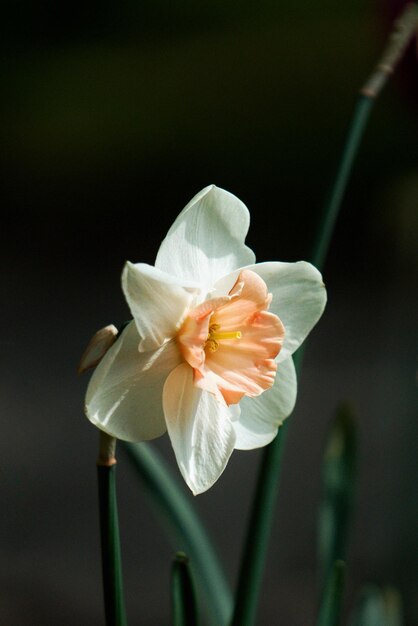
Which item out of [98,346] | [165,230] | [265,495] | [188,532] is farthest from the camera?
[165,230]

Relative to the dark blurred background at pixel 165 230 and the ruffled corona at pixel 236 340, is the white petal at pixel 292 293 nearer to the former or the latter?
the ruffled corona at pixel 236 340

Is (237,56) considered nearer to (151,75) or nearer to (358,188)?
(151,75)

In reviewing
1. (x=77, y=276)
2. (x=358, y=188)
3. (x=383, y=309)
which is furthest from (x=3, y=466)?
(x=358, y=188)

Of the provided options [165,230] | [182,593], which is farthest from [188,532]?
[165,230]

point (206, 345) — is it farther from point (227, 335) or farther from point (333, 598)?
point (333, 598)

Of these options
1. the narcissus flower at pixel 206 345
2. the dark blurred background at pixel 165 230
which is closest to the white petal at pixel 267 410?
the narcissus flower at pixel 206 345
